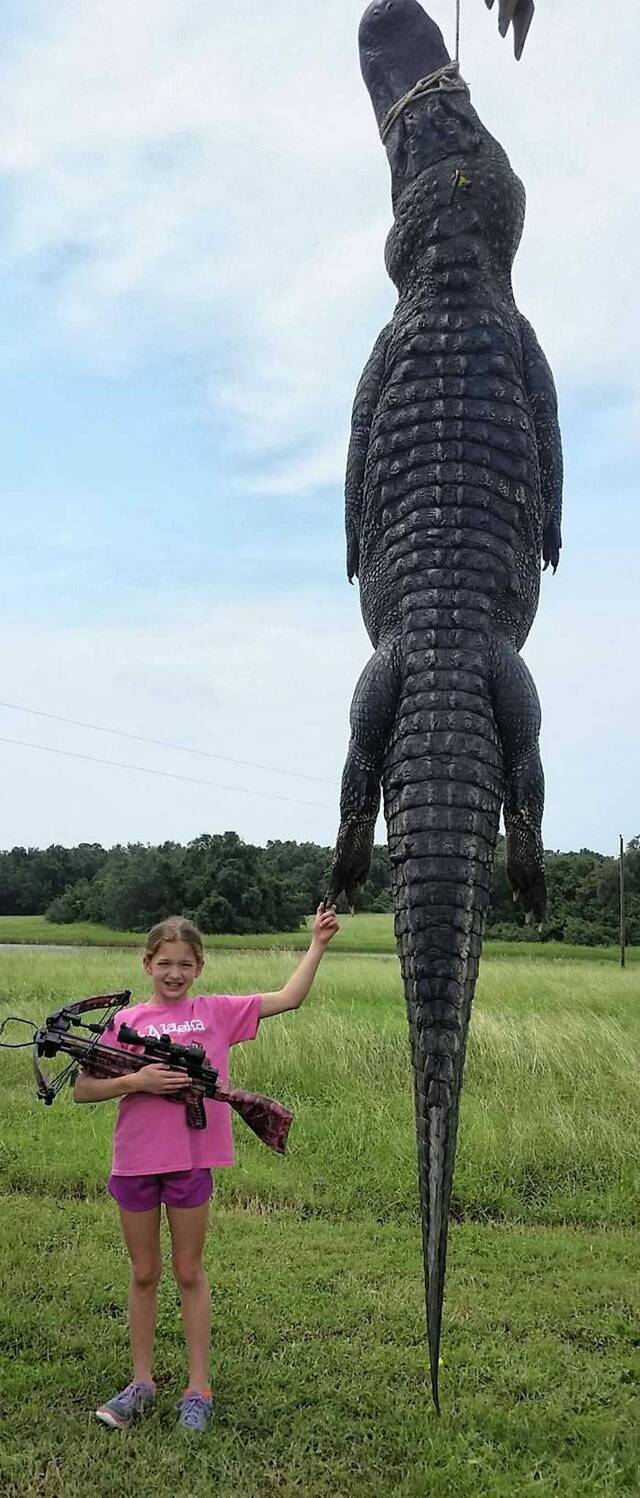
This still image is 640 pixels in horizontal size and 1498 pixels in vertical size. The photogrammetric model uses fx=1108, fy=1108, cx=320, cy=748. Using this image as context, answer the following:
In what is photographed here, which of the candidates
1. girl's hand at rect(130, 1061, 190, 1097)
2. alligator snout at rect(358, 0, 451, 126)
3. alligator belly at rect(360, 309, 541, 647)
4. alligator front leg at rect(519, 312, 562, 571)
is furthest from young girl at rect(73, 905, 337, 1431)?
alligator snout at rect(358, 0, 451, 126)

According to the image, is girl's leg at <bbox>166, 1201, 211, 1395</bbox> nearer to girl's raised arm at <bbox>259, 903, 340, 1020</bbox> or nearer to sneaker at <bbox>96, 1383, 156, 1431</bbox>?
sneaker at <bbox>96, 1383, 156, 1431</bbox>

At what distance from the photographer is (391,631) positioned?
297 centimetres

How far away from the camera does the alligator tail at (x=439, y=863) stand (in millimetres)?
2578

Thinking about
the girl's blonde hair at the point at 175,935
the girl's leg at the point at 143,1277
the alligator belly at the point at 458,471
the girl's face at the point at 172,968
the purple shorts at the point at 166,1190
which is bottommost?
the girl's leg at the point at 143,1277

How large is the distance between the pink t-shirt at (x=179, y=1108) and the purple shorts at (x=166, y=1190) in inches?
1.4

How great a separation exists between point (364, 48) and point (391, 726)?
7.10 ft

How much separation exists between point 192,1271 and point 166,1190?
0.23 m

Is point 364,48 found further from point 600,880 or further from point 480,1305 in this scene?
point 480,1305

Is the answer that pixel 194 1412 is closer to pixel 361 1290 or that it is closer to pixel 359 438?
pixel 361 1290

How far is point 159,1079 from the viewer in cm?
300

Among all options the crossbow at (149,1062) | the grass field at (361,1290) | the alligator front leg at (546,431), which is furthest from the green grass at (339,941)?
the alligator front leg at (546,431)

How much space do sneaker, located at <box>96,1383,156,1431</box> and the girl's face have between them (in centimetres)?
116

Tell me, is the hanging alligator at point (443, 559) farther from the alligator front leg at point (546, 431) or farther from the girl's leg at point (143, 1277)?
the girl's leg at point (143, 1277)

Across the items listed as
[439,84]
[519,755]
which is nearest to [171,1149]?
[519,755]
